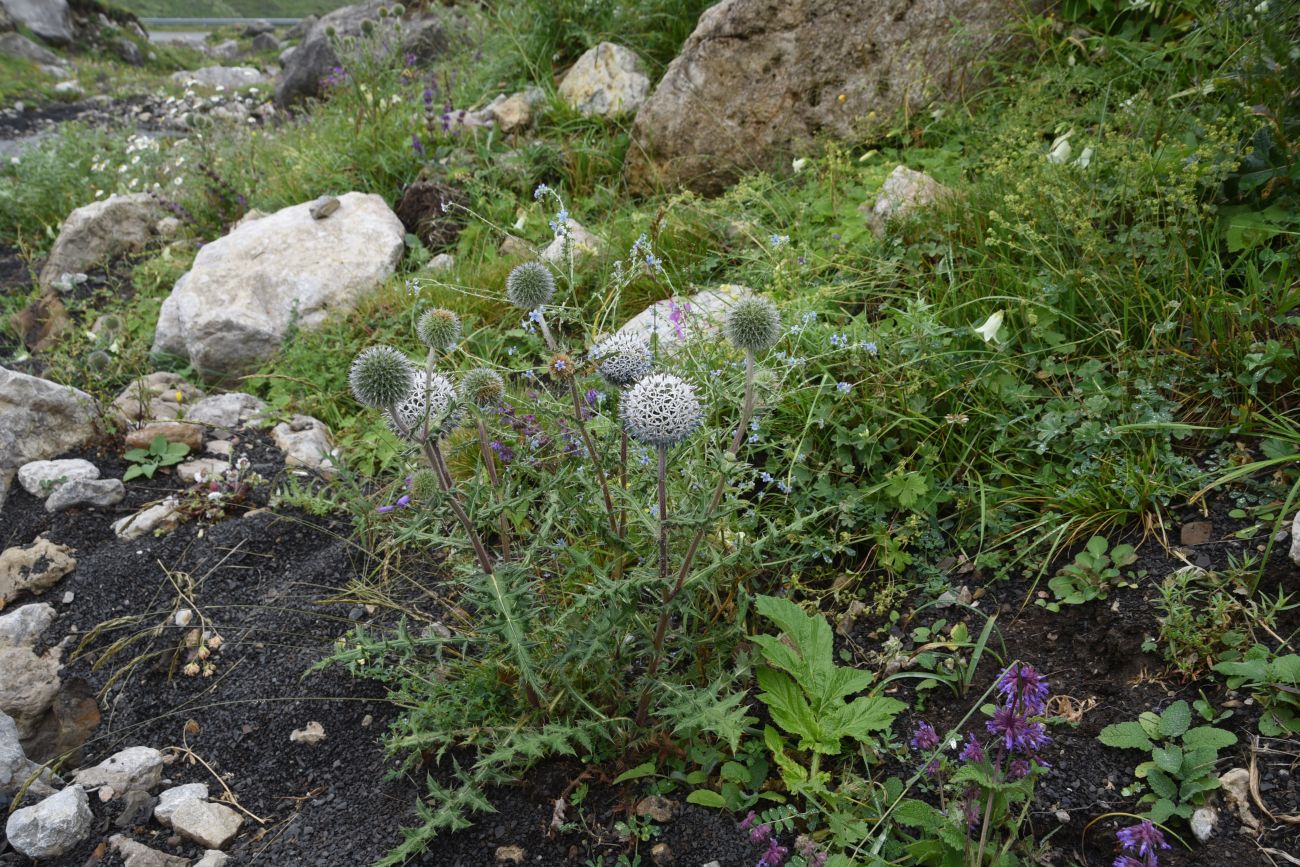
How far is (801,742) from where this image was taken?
2.24 m

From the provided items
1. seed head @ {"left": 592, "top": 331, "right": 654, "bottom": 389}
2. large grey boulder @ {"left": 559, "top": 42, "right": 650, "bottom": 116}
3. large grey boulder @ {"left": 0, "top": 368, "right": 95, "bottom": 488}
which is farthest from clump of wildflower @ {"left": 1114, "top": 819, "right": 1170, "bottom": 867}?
large grey boulder @ {"left": 559, "top": 42, "right": 650, "bottom": 116}

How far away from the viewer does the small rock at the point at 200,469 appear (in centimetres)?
375

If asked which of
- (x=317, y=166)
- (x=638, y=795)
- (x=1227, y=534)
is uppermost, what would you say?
(x=317, y=166)

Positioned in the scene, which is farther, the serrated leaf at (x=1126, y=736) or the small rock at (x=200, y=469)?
the small rock at (x=200, y=469)

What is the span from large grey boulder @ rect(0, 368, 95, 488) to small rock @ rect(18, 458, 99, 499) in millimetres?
93

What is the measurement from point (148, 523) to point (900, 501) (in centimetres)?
302

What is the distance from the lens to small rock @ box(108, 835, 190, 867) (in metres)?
2.21

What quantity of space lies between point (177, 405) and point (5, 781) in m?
A: 2.40

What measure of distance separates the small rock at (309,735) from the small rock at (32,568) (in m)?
1.41

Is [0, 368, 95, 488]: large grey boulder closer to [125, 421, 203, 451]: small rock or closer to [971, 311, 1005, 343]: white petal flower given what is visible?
[125, 421, 203, 451]: small rock

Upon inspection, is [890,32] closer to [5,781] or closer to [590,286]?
[590,286]

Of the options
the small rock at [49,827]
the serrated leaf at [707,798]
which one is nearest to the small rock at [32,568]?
the small rock at [49,827]

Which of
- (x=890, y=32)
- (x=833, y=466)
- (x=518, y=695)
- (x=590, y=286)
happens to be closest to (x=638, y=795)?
(x=518, y=695)

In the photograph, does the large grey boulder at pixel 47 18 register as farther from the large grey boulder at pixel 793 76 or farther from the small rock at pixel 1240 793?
the small rock at pixel 1240 793
